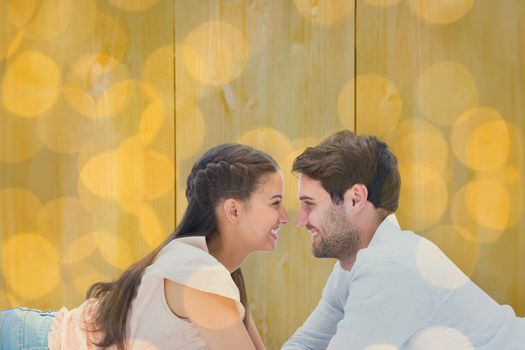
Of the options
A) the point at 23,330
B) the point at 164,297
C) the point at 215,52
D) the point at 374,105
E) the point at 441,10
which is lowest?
Result: the point at 23,330

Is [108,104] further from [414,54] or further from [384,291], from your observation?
[384,291]

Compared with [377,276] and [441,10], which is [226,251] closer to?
[377,276]

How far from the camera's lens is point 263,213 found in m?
1.64

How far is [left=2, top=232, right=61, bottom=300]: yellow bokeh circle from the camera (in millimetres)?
2078

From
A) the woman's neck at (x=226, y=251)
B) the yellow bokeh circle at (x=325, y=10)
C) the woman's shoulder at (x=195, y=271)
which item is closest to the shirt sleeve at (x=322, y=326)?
the woman's neck at (x=226, y=251)

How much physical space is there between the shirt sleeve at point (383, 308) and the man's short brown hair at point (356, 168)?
0.95ft

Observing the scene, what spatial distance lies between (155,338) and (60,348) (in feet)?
1.09

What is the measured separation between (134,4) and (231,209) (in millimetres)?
812

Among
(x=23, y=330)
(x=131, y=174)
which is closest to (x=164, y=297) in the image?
(x=23, y=330)

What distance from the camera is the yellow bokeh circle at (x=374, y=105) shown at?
6.23 feet

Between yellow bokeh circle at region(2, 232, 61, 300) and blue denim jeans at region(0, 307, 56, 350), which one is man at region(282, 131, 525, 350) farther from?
yellow bokeh circle at region(2, 232, 61, 300)

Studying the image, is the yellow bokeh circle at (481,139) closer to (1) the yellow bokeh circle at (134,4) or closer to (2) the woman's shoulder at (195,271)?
(2) the woman's shoulder at (195,271)

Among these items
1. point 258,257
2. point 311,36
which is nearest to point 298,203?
point 258,257

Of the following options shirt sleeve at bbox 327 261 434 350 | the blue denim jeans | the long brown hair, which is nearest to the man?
shirt sleeve at bbox 327 261 434 350
